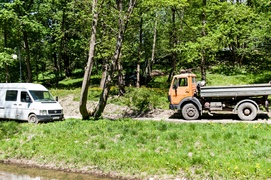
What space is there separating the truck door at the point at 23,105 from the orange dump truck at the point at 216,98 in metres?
8.53

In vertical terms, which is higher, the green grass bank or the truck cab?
the truck cab

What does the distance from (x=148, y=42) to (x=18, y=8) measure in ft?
52.4

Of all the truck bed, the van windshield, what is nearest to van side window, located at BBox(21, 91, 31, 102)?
the van windshield

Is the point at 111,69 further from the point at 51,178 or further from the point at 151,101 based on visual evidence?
the point at 51,178

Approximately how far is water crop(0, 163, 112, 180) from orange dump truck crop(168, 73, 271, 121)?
7970 millimetres

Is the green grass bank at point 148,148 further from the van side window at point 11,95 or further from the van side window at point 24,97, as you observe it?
the van side window at point 11,95

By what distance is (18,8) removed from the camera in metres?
26.6

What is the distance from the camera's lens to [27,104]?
15906 mm

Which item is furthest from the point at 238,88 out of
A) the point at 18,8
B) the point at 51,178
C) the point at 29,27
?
the point at 18,8

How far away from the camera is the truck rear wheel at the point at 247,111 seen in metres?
14.5

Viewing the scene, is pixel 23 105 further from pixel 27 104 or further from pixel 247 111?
pixel 247 111

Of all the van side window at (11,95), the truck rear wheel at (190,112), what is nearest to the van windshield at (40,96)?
the van side window at (11,95)

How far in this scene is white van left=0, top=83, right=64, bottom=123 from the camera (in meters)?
15.7

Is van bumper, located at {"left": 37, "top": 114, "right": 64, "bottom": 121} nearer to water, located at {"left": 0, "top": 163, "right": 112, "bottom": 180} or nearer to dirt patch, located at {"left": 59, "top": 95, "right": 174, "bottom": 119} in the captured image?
dirt patch, located at {"left": 59, "top": 95, "right": 174, "bottom": 119}
